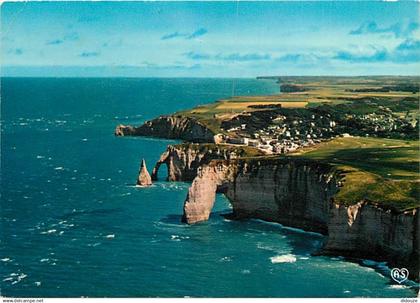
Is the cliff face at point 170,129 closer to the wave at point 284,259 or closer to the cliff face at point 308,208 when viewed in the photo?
the cliff face at point 308,208

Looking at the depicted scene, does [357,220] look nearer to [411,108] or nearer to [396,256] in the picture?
[396,256]

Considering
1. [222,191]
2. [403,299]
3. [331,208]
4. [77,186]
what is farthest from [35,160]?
[403,299]

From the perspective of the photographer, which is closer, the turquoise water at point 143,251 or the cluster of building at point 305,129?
the turquoise water at point 143,251

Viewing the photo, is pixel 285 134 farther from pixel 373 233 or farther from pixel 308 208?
pixel 373 233

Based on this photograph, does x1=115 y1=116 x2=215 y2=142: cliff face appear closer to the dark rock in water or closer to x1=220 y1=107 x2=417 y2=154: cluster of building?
x1=220 y1=107 x2=417 y2=154: cluster of building

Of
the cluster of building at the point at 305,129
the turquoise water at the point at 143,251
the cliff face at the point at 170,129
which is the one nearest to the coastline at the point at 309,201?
the turquoise water at the point at 143,251

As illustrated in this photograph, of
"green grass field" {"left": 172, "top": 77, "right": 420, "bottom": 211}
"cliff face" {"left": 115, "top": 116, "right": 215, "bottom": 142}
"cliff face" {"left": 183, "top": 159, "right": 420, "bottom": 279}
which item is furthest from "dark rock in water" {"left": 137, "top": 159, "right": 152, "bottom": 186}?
"cliff face" {"left": 115, "top": 116, "right": 215, "bottom": 142}
